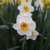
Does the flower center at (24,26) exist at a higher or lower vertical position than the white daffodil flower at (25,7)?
lower

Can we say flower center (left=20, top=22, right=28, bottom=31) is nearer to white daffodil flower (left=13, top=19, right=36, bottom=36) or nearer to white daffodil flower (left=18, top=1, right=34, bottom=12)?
white daffodil flower (left=13, top=19, right=36, bottom=36)

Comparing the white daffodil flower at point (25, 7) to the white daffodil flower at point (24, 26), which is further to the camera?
the white daffodil flower at point (25, 7)

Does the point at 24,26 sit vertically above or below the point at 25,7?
below

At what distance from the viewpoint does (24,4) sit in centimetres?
142

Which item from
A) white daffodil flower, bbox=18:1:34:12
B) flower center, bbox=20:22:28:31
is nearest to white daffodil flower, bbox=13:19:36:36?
Result: flower center, bbox=20:22:28:31

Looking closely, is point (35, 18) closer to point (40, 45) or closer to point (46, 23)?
point (46, 23)

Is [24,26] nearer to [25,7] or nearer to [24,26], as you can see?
[24,26]

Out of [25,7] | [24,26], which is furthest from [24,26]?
[25,7]

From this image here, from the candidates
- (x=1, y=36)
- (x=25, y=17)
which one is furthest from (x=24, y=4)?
(x=1, y=36)

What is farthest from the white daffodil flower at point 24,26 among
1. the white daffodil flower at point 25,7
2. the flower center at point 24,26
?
the white daffodil flower at point 25,7

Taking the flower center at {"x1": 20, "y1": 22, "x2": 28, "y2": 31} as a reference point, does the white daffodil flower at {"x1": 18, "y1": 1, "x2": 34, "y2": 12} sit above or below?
above

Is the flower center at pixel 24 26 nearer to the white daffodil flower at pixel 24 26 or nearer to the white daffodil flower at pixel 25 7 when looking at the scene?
the white daffodil flower at pixel 24 26

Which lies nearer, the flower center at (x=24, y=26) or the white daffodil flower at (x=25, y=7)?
the flower center at (x=24, y=26)

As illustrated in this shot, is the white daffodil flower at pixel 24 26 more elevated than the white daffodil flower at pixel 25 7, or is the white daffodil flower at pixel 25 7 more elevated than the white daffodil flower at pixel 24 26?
the white daffodil flower at pixel 25 7
